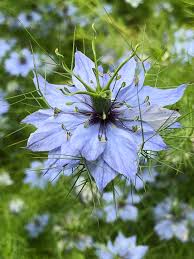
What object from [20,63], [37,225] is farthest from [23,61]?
[37,225]

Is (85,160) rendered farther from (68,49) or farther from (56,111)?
(68,49)

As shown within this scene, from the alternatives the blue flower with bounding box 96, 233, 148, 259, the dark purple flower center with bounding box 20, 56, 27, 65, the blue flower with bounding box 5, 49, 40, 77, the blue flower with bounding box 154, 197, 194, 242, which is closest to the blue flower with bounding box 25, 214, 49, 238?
the blue flower with bounding box 96, 233, 148, 259

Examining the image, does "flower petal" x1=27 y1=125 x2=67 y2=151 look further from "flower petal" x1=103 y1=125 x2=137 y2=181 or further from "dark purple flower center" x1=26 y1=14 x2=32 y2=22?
"dark purple flower center" x1=26 y1=14 x2=32 y2=22

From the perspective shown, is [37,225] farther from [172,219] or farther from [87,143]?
[87,143]

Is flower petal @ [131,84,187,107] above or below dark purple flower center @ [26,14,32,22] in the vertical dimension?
below

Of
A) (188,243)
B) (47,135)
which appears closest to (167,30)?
(188,243)

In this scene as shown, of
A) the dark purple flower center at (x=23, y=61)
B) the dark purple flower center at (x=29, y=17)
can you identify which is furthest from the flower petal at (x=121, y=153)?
the dark purple flower center at (x=29, y=17)
